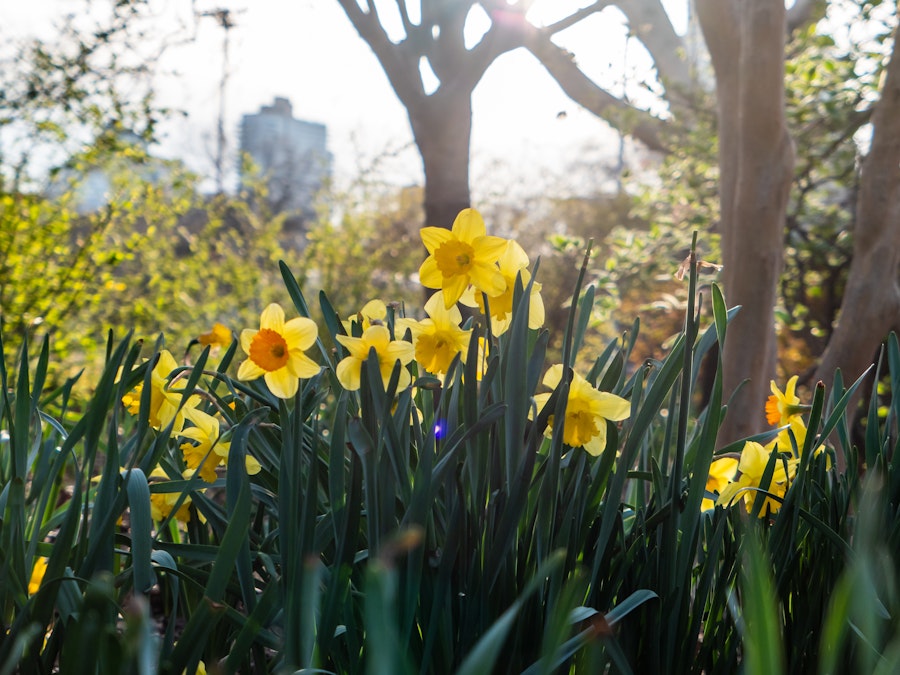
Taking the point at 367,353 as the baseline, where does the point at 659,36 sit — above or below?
above

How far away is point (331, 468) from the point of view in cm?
83

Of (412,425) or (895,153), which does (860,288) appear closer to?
(895,153)

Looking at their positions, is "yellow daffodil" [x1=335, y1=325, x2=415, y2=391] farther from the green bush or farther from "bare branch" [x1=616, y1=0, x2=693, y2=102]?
"bare branch" [x1=616, y1=0, x2=693, y2=102]

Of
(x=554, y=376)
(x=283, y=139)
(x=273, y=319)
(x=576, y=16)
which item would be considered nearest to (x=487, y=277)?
(x=554, y=376)

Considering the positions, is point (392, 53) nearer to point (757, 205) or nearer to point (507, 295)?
point (757, 205)

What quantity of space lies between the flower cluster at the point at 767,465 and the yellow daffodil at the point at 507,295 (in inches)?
13.5

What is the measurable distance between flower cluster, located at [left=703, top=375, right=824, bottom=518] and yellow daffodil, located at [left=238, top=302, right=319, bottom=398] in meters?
0.55

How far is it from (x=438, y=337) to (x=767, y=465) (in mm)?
445

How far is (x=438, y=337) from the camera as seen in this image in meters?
1.02

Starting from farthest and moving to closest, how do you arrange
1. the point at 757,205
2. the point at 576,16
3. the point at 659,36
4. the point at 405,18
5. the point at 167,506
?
the point at 659,36 < the point at 576,16 < the point at 405,18 < the point at 757,205 < the point at 167,506

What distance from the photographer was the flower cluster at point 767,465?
3.40ft

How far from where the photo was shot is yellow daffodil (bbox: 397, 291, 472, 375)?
3.32 ft

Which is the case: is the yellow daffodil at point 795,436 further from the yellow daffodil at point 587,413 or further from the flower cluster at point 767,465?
the yellow daffodil at point 587,413

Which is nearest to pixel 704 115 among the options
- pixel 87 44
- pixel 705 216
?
pixel 705 216
